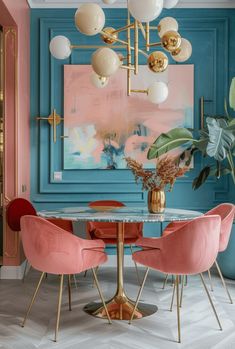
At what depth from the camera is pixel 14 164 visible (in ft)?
14.4

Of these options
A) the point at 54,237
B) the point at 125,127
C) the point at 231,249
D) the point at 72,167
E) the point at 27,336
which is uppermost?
the point at 125,127

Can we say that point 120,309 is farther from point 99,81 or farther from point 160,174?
point 99,81

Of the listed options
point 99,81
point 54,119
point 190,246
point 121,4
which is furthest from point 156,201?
point 121,4

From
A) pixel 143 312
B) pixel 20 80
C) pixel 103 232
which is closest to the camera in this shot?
→ pixel 143 312

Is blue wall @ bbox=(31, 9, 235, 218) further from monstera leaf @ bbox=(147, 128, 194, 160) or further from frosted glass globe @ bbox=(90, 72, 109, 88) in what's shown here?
frosted glass globe @ bbox=(90, 72, 109, 88)

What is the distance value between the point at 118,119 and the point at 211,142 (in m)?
1.34

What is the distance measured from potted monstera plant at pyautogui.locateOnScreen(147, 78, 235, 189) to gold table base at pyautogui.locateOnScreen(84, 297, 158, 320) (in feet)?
4.48

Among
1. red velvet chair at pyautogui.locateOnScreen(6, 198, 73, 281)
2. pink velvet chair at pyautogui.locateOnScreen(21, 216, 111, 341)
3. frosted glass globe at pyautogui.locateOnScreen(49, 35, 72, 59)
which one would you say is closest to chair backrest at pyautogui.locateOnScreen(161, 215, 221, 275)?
pink velvet chair at pyautogui.locateOnScreen(21, 216, 111, 341)

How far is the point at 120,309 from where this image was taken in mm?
3295

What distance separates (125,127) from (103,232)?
130 cm

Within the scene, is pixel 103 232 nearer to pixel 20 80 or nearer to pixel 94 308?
pixel 94 308

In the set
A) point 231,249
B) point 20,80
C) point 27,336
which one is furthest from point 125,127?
point 27,336

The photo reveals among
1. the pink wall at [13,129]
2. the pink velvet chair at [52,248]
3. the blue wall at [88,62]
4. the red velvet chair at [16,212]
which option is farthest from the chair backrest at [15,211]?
the pink velvet chair at [52,248]

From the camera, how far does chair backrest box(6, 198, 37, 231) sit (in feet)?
13.5
